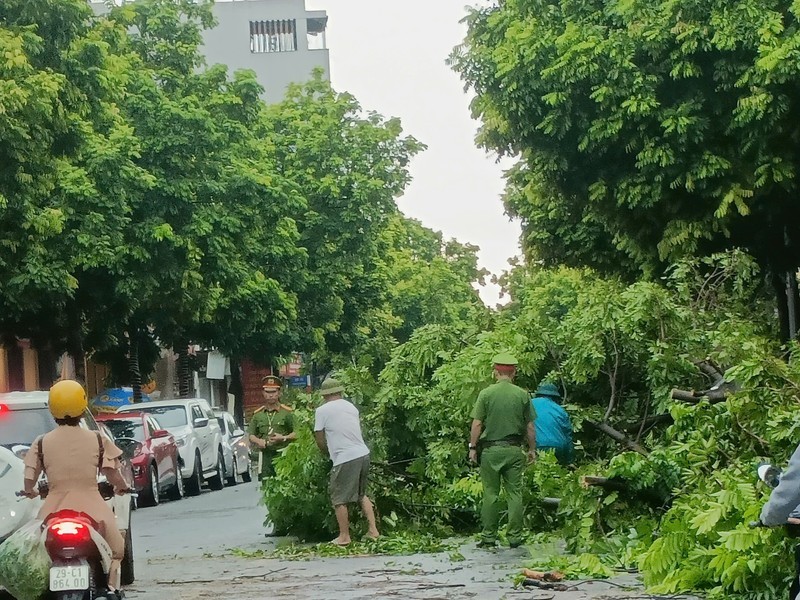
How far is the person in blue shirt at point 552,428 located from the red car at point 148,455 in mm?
10242

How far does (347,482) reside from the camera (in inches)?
616

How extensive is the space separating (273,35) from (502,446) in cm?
9453

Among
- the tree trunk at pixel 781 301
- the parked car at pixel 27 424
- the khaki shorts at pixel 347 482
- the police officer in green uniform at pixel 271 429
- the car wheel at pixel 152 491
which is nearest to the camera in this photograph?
the parked car at pixel 27 424

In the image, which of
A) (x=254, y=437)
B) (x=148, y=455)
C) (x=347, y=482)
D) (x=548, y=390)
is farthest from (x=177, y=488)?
(x=548, y=390)

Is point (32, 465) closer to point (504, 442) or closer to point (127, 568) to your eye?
point (127, 568)

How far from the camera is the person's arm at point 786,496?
236 inches

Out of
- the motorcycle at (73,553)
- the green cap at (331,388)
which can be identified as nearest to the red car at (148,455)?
the green cap at (331,388)

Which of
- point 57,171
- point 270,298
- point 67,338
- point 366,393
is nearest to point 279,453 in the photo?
point 366,393

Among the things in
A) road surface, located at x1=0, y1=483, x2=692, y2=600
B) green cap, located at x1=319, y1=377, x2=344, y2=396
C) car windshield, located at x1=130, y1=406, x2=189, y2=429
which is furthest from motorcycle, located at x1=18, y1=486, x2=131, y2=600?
car windshield, located at x1=130, y1=406, x2=189, y2=429

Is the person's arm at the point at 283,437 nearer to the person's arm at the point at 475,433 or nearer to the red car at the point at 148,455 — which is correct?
the person's arm at the point at 475,433

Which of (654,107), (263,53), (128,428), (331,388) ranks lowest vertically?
(128,428)

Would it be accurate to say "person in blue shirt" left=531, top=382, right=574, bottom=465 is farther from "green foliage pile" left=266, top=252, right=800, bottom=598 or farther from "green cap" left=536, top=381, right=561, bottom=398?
"green foliage pile" left=266, top=252, right=800, bottom=598

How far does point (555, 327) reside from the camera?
17391 millimetres

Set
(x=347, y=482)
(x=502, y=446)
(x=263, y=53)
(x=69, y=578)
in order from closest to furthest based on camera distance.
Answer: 1. (x=69, y=578)
2. (x=502, y=446)
3. (x=347, y=482)
4. (x=263, y=53)
